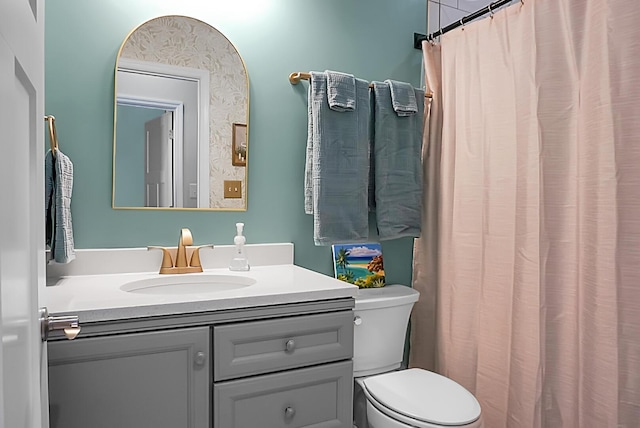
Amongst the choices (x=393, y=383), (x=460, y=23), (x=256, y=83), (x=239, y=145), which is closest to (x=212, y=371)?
(x=393, y=383)

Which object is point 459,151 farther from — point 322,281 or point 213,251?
point 213,251

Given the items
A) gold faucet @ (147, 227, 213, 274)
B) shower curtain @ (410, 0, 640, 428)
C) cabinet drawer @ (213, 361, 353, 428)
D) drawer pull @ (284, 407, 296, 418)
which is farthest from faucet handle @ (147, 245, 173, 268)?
shower curtain @ (410, 0, 640, 428)

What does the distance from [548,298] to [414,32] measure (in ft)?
4.67

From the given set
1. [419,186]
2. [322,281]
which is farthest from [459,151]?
[322,281]

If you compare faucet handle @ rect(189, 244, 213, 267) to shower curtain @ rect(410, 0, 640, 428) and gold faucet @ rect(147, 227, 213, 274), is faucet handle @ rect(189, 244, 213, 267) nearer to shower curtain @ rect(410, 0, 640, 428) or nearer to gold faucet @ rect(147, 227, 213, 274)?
gold faucet @ rect(147, 227, 213, 274)

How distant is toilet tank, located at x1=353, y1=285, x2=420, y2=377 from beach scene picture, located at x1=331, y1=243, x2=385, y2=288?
0.13m

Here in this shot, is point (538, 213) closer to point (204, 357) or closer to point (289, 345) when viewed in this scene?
point (289, 345)

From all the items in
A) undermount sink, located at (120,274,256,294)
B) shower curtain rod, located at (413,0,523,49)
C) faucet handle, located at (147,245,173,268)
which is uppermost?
shower curtain rod, located at (413,0,523,49)

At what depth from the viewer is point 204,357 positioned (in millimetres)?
1266

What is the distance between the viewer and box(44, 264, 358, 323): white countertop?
3.83ft

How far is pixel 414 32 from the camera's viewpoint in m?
2.27

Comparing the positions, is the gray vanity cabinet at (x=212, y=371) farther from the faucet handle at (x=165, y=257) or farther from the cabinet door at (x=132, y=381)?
the faucet handle at (x=165, y=257)

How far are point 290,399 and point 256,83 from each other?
1239 millimetres

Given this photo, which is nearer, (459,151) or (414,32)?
(459,151)
